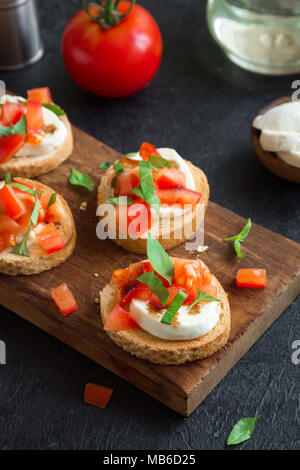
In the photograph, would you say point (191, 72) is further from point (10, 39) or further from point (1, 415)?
point (1, 415)

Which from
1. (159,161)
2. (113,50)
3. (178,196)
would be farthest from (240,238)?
(113,50)

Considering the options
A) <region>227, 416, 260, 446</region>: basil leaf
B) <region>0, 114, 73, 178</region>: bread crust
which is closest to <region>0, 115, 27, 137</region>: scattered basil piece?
<region>0, 114, 73, 178</region>: bread crust

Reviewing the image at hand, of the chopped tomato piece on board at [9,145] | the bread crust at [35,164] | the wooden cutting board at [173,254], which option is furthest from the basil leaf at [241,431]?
the chopped tomato piece on board at [9,145]

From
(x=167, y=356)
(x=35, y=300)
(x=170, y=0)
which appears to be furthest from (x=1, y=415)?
(x=170, y=0)

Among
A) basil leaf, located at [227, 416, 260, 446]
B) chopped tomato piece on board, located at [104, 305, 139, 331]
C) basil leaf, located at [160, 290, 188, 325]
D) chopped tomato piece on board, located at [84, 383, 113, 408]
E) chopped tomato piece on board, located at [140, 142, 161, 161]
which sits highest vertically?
chopped tomato piece on board, located at [140, 142, 161, 161]

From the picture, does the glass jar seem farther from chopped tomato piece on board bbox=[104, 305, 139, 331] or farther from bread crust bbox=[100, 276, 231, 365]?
chopped tomato piece on board bbox=[104, 305, 139, 331]

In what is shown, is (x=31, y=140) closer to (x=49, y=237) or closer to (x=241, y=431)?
(x=49, y=237)
